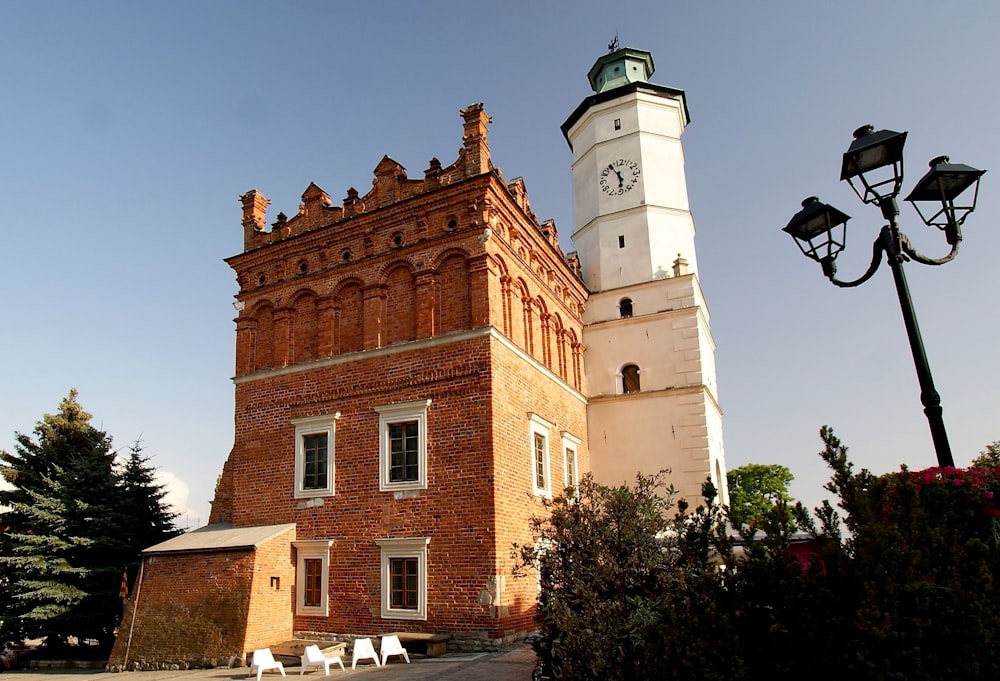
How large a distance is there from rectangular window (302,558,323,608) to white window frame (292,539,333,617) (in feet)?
0.07

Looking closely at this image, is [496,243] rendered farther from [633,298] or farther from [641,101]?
[641,101]

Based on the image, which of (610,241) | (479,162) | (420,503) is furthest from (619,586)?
(610,241)

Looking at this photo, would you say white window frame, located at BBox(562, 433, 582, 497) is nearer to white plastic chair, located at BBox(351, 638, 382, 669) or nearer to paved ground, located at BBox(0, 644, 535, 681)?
paved ground, located at BBox(0, 644, 535, 681)

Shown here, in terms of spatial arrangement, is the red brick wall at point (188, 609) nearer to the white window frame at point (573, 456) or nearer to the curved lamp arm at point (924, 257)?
the white window frame at point (573, 456)

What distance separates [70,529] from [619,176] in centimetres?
1878

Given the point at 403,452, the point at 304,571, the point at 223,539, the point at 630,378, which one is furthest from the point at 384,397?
the point at 630,378

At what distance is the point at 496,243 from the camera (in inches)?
622

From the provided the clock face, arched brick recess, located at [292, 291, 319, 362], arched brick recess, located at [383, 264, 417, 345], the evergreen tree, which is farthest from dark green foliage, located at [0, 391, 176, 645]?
the clock face

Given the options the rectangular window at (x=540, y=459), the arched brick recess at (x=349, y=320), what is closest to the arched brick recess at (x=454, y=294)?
the arched brick recess at (x=349, y=320)

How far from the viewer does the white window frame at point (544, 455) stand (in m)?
15.7

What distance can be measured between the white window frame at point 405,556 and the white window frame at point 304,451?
6.43 ft

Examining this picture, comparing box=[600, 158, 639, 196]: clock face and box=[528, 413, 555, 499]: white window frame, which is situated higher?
box=[600, 158, 639, 196]: clock face

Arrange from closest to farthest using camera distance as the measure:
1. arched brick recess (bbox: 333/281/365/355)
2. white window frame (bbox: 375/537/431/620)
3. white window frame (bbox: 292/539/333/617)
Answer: white window frame (bbox: 375/537/431/620), white window frame (bbox: 292/539/333/617), arched brick recess (bbox: 333/281/365/355)

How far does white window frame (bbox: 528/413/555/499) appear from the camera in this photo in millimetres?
15677
